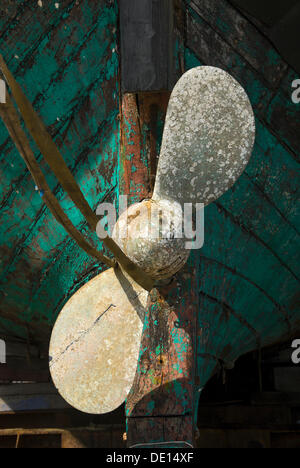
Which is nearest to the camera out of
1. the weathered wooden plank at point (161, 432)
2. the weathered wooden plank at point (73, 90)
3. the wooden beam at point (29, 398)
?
the weathered wooden plank at point (161, 432)

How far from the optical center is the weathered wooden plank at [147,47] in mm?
2840

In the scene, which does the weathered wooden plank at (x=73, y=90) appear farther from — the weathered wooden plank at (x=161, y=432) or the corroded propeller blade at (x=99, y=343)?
the weathered wooden plank at (x=161, y=432)

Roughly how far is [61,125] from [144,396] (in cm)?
130

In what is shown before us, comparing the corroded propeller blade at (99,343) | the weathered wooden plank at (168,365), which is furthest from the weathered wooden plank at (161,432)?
the corroded propeller blade at (99,343)

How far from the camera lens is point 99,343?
8.34 ft

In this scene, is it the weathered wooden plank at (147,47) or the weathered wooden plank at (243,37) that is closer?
the weathered wooden plank at (147,47)

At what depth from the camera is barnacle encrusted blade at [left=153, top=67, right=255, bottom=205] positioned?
8.09ft

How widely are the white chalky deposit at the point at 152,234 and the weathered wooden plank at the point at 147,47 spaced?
Answer: 0.61m

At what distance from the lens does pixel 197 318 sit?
299 cm

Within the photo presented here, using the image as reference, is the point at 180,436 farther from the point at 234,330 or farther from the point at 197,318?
the point at 234,330

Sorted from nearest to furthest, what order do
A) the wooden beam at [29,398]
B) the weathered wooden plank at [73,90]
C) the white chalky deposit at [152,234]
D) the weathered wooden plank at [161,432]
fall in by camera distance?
1. the white chalky deposit at [152,234]
2. the weathered wooden plank at [161,432]
3. the weathered wooden plank at [73,90]
4. the wooden beam at [29,398]

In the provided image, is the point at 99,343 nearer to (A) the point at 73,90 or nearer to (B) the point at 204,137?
(B) the point at 204,137

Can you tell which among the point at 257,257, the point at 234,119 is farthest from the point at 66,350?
the point at 257,257

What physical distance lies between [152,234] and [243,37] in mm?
1259
